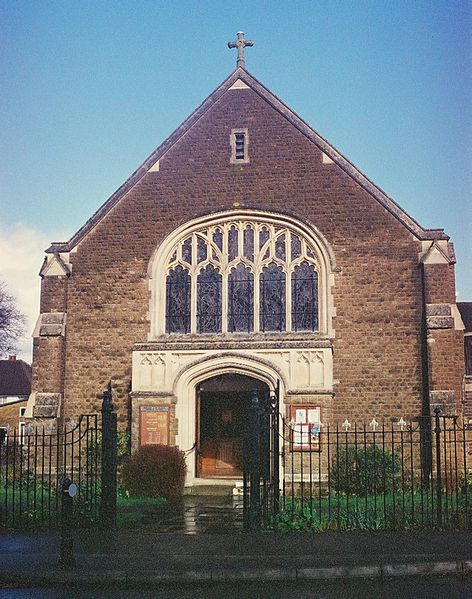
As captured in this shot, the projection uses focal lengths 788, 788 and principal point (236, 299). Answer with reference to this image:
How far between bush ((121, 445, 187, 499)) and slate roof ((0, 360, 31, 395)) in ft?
133

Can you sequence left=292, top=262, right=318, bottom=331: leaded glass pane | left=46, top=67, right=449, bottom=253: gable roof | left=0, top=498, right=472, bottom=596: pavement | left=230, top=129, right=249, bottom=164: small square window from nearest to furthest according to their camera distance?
left=0, top=498, right=472, bottom=596: pavement, left=292, top=262, right=318, bottom=331: leaded glass pane, left=46, top=67, right=449, bottom=253: gable roof, left=230, top=129, right=249, bottom=164: small square window

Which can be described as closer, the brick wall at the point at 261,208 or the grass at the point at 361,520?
the grass at the point at 361,520

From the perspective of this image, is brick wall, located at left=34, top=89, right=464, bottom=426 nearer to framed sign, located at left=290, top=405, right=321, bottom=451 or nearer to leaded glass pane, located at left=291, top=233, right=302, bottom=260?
leaded glass pane, located at left=291, top=233, right=302, bottom=260

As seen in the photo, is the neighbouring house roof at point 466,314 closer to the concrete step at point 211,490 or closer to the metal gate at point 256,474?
the concrete step at point 211,490

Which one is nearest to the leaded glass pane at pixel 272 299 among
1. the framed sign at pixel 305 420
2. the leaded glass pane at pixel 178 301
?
the leaded glass pane at pixel 178 301

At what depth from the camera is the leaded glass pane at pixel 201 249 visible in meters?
21.0

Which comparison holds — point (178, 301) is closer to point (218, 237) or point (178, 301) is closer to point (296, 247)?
point (218, 237)

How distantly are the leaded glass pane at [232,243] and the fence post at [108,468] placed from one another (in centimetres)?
861

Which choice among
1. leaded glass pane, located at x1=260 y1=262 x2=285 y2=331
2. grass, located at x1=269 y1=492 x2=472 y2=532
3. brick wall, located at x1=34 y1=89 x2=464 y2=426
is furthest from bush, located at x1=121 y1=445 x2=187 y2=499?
grass, located at x1=269 y1=492 x2=472 y2=532

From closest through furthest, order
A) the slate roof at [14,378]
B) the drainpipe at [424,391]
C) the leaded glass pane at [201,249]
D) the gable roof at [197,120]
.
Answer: the drainpipe at [424,391] < the gable roof at [197,120] < the leaded glass pane at [201,249] < the slate roof at [14,378]

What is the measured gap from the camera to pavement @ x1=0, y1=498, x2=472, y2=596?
29.6 feet

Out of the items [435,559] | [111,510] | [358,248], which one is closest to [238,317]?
[358,248]

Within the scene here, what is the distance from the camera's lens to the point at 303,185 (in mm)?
20719

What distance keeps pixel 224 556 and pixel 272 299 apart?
438 inches
